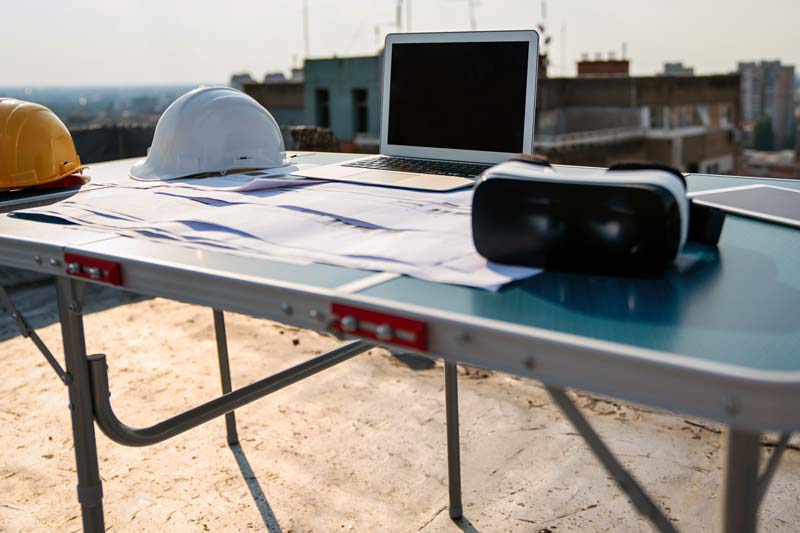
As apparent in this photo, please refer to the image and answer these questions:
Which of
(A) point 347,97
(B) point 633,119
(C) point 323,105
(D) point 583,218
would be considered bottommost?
(B) point 633,119

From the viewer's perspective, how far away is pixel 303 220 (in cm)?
134

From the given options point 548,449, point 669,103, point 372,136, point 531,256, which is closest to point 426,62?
point 531,256

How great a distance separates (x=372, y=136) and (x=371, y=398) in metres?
18.7

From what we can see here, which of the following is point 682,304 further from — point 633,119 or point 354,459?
point 633,119

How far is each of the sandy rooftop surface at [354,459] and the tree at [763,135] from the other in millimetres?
59726

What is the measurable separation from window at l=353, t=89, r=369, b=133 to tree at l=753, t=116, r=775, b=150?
43.7m

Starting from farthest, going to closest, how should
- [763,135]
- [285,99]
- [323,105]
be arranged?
[763,135], [285,99], [323,105]

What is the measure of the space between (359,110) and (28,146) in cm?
2037

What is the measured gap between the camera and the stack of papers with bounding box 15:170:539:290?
108 cm

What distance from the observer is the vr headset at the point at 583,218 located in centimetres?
92

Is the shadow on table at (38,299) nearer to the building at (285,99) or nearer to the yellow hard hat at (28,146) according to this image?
the yellow hard hat at (28,146)

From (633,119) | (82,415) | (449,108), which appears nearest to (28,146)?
(82,415)

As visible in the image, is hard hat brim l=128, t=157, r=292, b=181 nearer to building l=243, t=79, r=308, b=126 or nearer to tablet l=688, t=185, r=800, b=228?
tablet l=688, t=185, r=800, b=228

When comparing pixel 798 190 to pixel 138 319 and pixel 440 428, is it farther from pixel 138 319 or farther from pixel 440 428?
pixel 138 319
